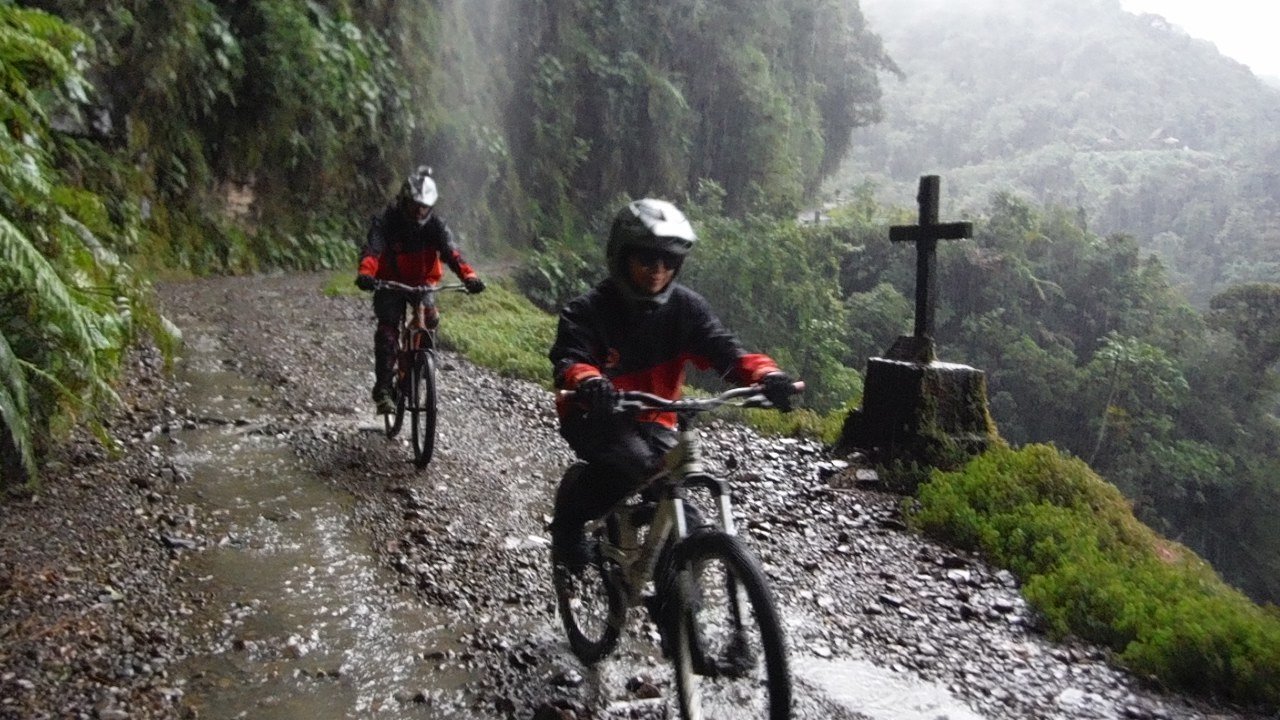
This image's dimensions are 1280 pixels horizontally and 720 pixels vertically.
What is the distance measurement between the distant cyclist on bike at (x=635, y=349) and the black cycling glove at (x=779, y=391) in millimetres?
27

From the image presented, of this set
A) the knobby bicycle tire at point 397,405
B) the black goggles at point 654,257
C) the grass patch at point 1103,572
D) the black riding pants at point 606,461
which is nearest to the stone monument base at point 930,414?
the grass patch at point 1103,572

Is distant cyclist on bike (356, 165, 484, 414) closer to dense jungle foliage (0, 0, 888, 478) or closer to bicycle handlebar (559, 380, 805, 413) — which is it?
dense jungle foliage (0, 0, 888, 478)

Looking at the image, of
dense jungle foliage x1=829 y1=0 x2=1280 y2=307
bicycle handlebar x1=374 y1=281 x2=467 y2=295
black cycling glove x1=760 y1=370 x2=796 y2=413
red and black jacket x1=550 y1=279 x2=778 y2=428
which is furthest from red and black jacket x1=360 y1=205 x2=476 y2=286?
dense jungle foliage x1=829 y1=0 x2=1280 y2=307

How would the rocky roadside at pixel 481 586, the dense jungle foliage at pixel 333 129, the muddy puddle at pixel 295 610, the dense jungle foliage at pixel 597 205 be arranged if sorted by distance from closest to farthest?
the muddy puddle at pixel 295 610 → the rocky roadside at pixel 481 586 → the dense jungle foliage at pixel 333 129 → the dense jungle foliage at pixel 597 205

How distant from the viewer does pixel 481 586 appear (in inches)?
195

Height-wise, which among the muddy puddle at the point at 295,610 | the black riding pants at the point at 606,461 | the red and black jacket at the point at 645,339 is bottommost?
the muddy puddle at the point at 295,610

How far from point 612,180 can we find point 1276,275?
32.5m

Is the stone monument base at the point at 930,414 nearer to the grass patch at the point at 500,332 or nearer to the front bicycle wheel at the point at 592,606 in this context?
the front bicycle wheel at the point at 592,606

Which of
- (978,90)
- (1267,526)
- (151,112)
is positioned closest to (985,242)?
(1267,526)

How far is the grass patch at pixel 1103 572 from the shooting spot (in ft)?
14.1

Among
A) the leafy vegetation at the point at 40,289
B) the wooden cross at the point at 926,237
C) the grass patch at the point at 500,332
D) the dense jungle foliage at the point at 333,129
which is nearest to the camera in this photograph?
the leafy vegetation at the point at 40,289

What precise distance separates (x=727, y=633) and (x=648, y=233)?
152cm

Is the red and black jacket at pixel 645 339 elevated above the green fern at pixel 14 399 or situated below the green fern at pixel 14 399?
above

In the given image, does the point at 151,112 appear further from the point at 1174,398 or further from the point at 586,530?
the point at 1174,398
